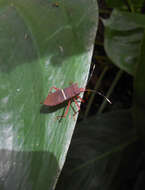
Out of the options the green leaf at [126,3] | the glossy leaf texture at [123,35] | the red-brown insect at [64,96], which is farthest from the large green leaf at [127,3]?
the red-brown insect at [64,96]

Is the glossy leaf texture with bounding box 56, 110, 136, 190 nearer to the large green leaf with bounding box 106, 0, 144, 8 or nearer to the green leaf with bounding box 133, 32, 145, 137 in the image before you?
the green leaf with bounding box 133, 32, 145, 137

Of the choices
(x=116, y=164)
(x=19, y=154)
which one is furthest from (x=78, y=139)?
(x=19, y=154)

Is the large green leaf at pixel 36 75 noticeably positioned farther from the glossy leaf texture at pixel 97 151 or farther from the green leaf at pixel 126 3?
the green leaf at pixel 126 3

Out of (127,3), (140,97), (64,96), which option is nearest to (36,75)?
(64,96)

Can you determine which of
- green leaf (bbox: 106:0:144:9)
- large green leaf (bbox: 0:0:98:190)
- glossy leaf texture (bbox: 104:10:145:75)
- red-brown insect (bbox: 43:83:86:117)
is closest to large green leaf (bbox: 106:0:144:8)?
green leaf (bbox: 106:0:144:9)

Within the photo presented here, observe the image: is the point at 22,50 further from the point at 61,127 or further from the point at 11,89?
the point at 61,127

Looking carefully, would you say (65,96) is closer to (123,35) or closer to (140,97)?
(140,97)
